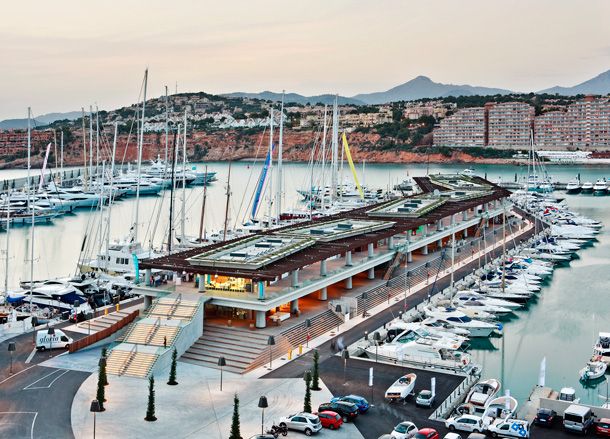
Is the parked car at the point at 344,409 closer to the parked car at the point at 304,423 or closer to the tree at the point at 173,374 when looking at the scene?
the parked car at the point at 304,423

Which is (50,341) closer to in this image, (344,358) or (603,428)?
(344,358)

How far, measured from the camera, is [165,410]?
96.7 feet

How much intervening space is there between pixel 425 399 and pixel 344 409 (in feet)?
11.8

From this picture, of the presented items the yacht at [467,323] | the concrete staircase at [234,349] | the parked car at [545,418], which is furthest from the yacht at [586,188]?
the parked car at [545,418]

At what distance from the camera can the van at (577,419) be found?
2758 centimetres

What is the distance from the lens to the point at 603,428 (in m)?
27.4

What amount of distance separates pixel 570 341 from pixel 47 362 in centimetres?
3069

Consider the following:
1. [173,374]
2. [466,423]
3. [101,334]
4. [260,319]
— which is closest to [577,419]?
[466,423]

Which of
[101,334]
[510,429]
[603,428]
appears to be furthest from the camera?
[101,334]

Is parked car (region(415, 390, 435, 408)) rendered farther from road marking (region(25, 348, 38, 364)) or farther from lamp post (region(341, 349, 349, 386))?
road marking (region(25, 348, 38, 364))

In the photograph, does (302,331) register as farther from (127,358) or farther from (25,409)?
(25,409)

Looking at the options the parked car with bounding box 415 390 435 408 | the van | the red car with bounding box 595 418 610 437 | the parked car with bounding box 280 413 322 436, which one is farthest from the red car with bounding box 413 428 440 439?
the red car with bounding box 595 418 610 437

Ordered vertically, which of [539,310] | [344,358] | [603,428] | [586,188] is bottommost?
[539,310]

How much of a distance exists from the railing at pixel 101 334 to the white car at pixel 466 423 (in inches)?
745
